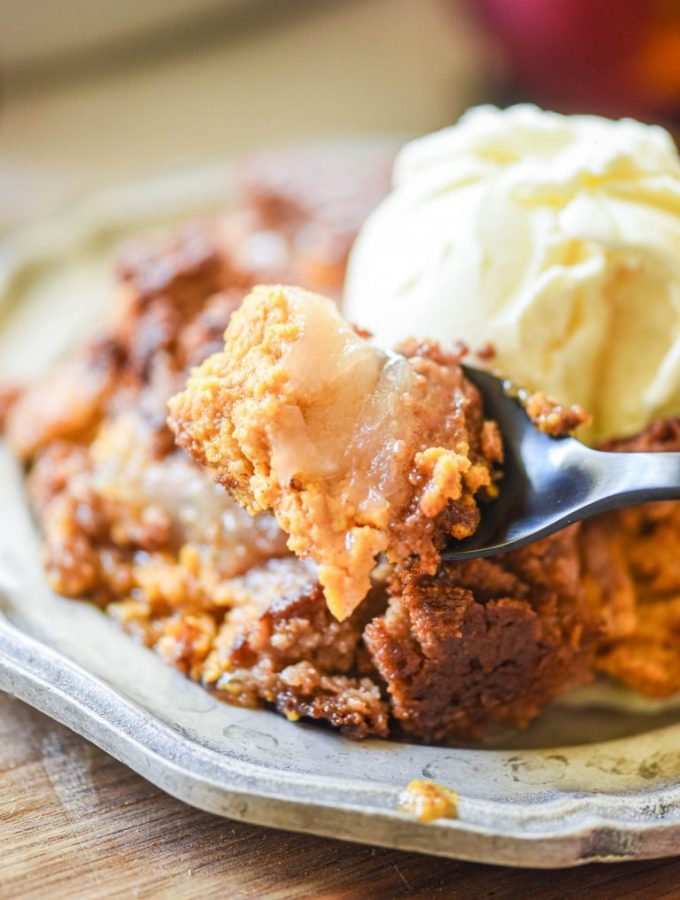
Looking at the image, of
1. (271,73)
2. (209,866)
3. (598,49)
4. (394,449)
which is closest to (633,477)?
(394,449)

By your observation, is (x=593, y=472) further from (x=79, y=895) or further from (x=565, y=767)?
(x=79, y=895)

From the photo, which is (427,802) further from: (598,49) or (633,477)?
(598,49)

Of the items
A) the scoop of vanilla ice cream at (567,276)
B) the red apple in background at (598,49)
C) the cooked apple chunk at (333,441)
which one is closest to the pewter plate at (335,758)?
the cooked apple chunk at (333,441)

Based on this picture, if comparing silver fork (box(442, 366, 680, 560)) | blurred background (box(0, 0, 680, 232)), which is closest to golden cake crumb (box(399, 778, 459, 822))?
silver fork (box(442, 366, 680, 560))

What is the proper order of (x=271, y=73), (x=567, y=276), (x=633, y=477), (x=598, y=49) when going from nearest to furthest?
(x=633, y=477), (x=567, y=276), (x=598, y=49), (x=271, y=73)

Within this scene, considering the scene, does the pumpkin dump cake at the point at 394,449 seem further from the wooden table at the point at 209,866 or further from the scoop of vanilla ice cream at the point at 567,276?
the wooden table at the point at 209,866

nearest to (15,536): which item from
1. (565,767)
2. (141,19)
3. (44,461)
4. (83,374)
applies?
(44,461)

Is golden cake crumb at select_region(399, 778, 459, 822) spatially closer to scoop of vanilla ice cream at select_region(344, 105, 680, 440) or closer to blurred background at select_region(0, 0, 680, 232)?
scoop of vanilla ice cream at select_region(344, 105, 680, 440)
